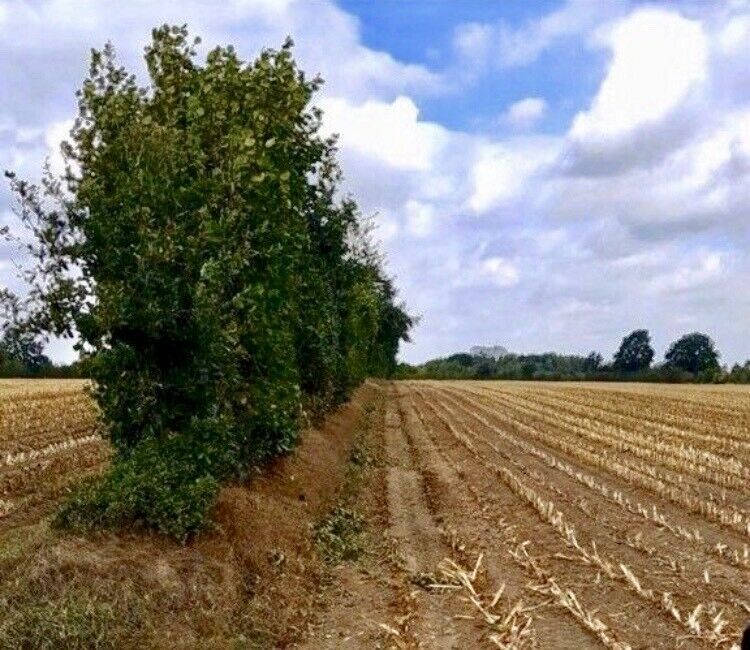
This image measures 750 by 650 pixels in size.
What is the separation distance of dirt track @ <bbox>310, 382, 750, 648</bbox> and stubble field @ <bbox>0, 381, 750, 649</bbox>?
0.03 m

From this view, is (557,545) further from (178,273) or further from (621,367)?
(621,367)

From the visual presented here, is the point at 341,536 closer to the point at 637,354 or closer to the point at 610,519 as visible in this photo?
the point at 610,519

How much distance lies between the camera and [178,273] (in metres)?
13.1

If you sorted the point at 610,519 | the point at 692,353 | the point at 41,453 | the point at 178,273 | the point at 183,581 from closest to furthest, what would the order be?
the point at 183,581 < the point at 178,273 < the point at 610,519 < the point at 41,453 < the point at 692,353

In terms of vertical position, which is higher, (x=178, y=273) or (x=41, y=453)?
(x=178, y=273)

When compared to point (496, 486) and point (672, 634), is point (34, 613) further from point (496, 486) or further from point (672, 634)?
point (496, 486)

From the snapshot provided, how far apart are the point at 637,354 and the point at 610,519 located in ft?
471

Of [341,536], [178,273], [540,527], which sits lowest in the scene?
[341,536]

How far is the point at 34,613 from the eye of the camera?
8984mm

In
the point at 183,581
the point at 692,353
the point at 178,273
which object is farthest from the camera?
the point at 692,353

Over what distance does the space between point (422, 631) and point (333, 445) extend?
15768mm

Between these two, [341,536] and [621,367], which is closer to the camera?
[341,536]

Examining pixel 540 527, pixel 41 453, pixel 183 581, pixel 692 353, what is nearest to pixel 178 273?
pixel 183 581

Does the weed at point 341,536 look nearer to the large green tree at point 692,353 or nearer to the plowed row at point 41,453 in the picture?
the plowed row at point 41,453
